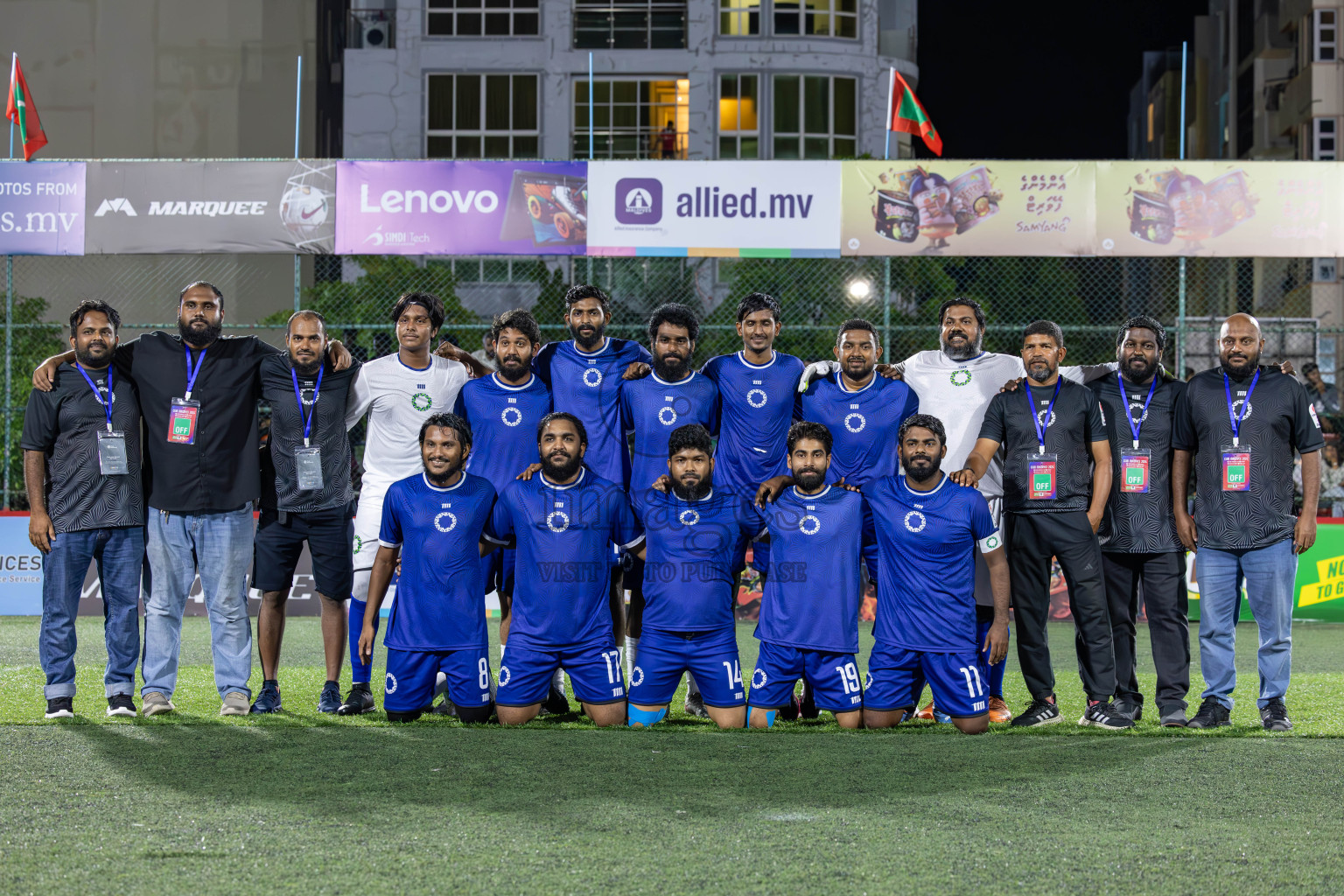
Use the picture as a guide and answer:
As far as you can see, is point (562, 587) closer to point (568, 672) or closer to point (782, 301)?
point (568, 672)

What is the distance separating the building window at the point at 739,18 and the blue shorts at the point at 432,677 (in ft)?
84.6

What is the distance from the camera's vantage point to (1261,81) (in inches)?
1666

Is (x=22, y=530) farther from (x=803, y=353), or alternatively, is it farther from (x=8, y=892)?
(x=8, y=892)

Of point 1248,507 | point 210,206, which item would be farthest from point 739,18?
point 1248,507

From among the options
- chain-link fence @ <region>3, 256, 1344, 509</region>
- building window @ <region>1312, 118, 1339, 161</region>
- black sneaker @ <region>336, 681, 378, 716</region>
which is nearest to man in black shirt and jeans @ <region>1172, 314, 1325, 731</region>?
black sneaker @ <region>336, 681, 378, 716</region>

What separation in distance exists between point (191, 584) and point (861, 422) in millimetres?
3421

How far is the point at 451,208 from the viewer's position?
42.9 ft

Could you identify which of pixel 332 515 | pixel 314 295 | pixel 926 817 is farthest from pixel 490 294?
pixel 926 817

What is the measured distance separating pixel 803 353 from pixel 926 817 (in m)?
12.0

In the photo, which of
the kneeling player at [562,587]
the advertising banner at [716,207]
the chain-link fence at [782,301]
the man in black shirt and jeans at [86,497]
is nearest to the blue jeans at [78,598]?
the man in black shirt and jeans at [86,497]

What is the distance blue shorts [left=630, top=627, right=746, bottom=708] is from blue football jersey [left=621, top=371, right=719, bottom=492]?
85 centimetres

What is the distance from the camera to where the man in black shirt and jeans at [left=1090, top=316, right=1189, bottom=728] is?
6.94 meters

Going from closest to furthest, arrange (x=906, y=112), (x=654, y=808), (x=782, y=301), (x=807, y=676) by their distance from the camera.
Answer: (x=654, y=808) < (x=807, y=676) < (x=906, y=112) < (x=782, y=301)

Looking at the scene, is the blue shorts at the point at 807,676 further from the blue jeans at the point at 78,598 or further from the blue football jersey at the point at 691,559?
the blue jeans at the point at 78,598
